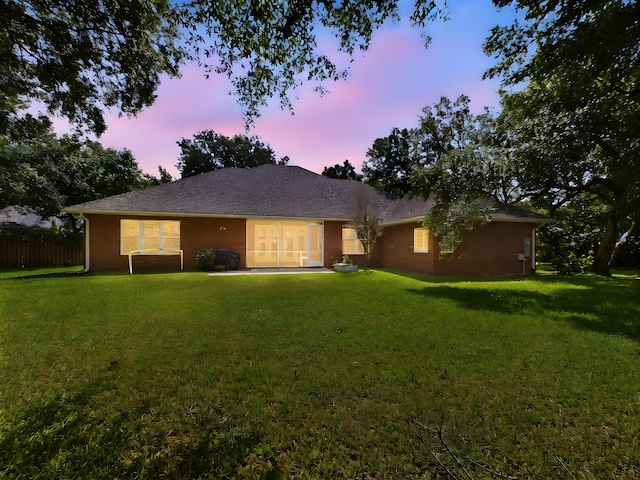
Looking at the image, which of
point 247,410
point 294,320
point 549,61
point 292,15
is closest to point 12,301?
point 294,320

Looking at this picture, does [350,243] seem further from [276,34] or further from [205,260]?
[276,34]

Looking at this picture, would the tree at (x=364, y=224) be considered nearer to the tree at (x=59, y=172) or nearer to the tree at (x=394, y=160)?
the tree at (x=394, y=160)

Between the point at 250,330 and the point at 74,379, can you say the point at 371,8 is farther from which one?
the point at 74,379

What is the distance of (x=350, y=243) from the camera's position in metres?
15.6

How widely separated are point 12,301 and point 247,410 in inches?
287

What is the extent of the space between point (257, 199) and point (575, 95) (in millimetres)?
12830

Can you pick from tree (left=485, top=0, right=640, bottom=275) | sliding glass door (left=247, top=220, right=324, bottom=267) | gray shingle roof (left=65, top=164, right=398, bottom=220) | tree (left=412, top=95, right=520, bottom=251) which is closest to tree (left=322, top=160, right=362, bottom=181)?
gray shingle roof (left=65, top=164, right=398, bottom=220)

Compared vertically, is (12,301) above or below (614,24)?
below

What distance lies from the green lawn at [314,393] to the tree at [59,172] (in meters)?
14.5

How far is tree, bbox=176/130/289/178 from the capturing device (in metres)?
31.3

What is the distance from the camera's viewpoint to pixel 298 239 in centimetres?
2020

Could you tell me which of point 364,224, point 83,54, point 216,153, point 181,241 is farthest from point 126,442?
point 216,153

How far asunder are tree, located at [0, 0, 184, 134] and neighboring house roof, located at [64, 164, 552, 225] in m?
5.87

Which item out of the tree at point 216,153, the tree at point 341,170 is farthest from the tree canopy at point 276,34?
the tree at point 216,153
